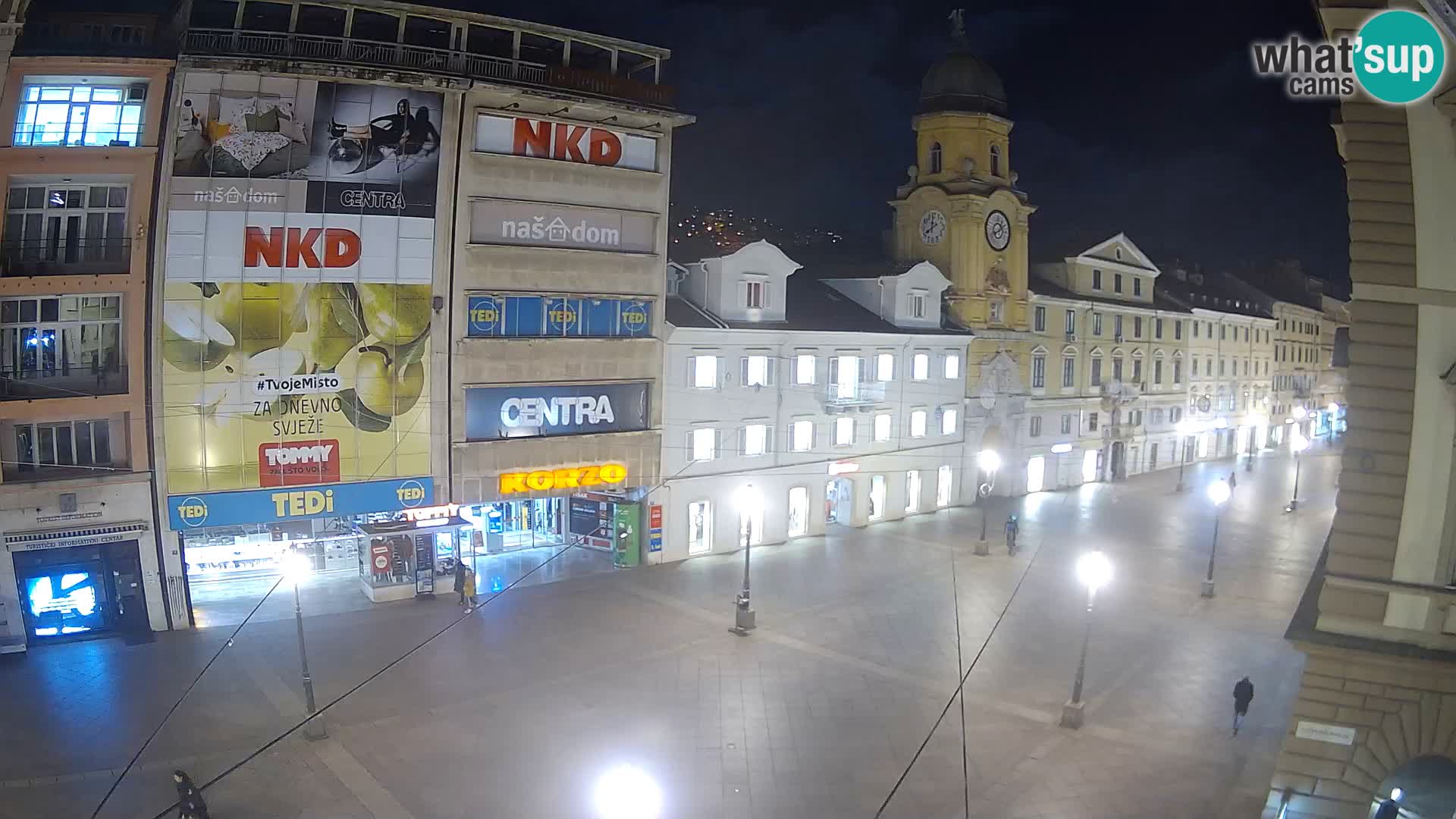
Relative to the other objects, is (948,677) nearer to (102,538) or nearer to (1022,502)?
(102,538)

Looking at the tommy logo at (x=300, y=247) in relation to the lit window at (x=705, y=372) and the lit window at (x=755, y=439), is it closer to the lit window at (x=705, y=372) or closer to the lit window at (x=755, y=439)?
the lit window at (x=705, y=372)

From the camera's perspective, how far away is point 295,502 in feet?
91.2

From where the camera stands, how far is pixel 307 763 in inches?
740

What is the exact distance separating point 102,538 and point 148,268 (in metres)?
7.36

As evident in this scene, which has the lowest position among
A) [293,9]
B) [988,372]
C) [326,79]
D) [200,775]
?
[200,775]

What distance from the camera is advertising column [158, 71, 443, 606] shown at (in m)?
26.2

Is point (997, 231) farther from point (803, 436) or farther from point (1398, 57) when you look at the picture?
point (1398, 57)

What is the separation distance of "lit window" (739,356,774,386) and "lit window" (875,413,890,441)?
6905mm

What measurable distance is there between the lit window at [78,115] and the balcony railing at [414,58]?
7.53 ft

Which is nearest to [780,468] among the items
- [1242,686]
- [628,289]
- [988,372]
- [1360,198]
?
[628,289]

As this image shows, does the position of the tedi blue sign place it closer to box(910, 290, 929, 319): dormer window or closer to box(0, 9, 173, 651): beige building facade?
box(0, 9, 173, 651): beige building facade

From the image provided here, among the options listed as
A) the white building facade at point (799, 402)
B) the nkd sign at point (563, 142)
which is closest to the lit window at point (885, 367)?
the white building facade at point (799, 402)

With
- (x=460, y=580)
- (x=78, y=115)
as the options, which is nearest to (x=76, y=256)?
(x=78, y=115)

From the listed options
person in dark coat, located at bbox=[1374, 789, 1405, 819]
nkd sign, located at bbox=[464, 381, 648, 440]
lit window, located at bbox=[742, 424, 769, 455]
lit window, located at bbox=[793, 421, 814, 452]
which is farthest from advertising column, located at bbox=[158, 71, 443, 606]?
person in dark coat, located at bbox=[1374, 789, 1405, 819]
